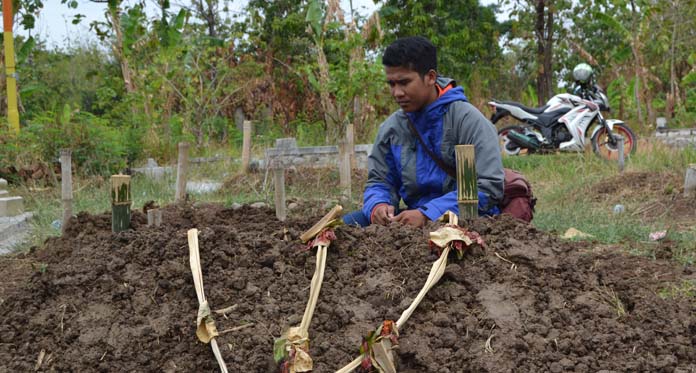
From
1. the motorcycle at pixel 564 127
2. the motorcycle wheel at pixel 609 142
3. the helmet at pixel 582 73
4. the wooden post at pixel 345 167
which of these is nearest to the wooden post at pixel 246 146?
the wooden post at pixel 345 167

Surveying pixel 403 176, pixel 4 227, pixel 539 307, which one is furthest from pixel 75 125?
pixel 539 307

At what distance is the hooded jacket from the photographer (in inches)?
127

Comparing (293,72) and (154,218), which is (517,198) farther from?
(293,72)

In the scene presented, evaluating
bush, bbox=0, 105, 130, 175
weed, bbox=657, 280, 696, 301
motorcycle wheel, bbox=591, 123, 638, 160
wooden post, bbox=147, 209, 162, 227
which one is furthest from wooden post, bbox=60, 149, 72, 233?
motorcycle wheel, bbox=591, 123, 638, 160

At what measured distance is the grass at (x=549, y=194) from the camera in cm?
467

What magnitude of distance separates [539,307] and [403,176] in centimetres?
134

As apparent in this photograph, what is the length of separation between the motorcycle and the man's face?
7.05 m

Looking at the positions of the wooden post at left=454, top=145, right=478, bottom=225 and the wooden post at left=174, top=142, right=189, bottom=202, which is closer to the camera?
the wooden post at left=454, top=145, right=478, bottom=225

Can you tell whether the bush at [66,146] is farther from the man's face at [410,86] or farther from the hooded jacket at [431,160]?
the man's face at [410,86]

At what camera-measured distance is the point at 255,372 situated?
209 cm

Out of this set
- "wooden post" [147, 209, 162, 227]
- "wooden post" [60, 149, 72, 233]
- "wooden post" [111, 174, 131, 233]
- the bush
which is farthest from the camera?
the bush

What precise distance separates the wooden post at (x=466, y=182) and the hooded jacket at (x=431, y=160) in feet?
1.25

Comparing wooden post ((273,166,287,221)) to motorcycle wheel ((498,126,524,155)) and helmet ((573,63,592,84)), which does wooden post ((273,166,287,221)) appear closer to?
motorcycle wheel ((498,126,524,155))

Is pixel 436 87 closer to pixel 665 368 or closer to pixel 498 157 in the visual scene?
pixel 498 157
